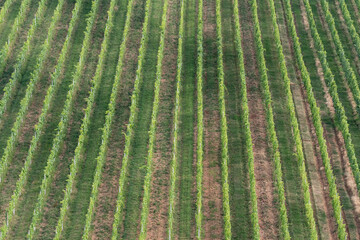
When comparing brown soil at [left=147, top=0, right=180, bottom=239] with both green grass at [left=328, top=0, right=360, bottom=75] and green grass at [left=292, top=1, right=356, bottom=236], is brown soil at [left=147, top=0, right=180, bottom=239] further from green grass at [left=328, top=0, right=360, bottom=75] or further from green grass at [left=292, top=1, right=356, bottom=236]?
green grass at [left=328, top=0, right=360, bottom=75]

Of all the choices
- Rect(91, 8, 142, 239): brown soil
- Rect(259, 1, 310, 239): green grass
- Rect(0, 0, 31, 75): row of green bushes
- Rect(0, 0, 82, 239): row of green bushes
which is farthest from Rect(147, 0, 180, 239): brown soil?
Rect(0, 0, 31, 75): row of green bushes

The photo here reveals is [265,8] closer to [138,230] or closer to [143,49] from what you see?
[143,49]

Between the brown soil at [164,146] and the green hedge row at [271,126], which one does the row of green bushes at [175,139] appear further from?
the green hedge row at [271,126]

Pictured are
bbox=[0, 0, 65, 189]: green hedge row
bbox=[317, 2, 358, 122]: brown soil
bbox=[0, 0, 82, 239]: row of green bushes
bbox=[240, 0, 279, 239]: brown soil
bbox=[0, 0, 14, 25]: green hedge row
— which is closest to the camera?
bbox=[0, 0, 82, 239]: row of green bushes

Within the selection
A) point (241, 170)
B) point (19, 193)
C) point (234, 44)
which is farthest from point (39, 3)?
point (241, 170)

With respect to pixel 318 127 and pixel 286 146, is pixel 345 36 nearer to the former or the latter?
pixel 318 127

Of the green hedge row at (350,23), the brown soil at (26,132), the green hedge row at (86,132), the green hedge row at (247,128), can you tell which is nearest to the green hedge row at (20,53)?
the brown soil at (26,132)

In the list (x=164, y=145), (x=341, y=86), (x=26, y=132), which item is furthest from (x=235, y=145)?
(x=26, y=132)
